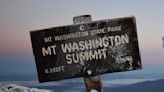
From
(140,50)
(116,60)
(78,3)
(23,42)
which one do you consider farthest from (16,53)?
(140,50)

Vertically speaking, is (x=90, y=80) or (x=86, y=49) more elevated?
(x=86, y=49)

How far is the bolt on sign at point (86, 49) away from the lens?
1543 millimetres

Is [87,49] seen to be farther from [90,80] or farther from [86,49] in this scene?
[90,80]

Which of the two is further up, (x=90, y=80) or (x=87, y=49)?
(x=87, y=49)

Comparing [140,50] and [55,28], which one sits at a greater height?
[55,28]

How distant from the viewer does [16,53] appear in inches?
66.0

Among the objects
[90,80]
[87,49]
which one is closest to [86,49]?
[87,49]

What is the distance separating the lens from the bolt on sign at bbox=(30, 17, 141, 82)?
5.06 feet

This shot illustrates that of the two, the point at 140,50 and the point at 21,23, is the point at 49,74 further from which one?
the point at 140,50

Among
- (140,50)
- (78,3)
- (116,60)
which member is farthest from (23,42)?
(140,50)

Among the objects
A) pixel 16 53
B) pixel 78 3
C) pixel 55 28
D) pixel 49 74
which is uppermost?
pixel 78 3

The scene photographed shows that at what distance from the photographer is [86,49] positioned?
1553 millimetres

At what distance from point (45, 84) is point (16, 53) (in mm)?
228

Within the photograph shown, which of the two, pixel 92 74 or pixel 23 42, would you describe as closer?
pixel 92 74
